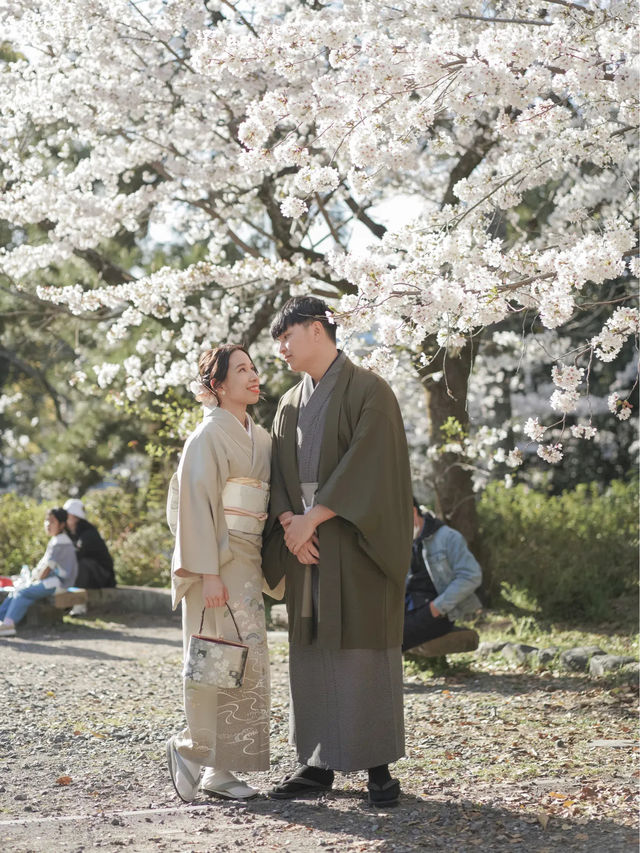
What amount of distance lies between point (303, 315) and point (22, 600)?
5457 millimetres

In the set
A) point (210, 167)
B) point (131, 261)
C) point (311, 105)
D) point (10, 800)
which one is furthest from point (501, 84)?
point (131, 261)

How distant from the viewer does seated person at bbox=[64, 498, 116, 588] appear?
943cm

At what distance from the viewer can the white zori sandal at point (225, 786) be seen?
354cm

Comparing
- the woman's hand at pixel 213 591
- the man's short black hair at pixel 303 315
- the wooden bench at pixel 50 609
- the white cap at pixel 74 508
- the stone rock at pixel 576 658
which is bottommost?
the stone rock at pixel 576 658

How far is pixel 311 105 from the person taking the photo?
4629mm

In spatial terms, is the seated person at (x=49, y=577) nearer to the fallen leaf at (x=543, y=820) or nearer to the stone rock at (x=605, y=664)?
the stone rock at (x=605, y=664)

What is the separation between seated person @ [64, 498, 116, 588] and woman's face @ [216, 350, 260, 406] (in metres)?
5.93

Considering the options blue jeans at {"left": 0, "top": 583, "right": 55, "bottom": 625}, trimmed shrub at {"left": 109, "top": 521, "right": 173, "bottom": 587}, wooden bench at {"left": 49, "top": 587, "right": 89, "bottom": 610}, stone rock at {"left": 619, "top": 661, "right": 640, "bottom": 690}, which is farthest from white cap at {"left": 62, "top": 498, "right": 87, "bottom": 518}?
stone rock at {"left": 619, "top": 661, "right": 640, "bottom": 690}

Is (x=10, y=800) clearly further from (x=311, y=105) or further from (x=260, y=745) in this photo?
(x=311, y=105)

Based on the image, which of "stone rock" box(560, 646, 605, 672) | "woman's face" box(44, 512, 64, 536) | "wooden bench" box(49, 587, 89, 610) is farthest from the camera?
"woman's face" box(44, 512, 64, 536)

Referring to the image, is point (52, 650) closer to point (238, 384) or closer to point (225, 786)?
point (225, 786)

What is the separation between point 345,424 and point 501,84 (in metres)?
1.48

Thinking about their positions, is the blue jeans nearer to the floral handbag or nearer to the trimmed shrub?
the trimmed shrub

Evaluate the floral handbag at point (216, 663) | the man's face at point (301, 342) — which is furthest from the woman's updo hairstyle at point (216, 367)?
the floral handbag at point (216, 663)
